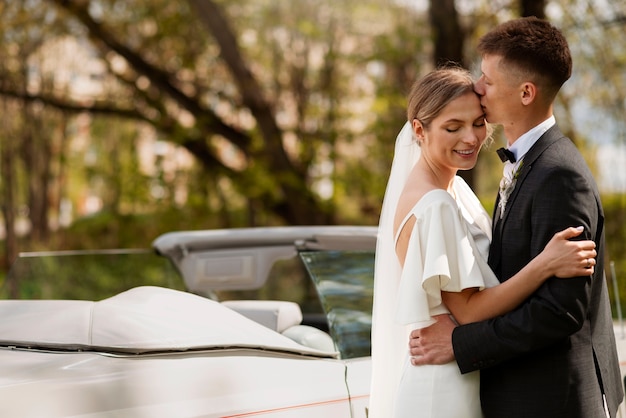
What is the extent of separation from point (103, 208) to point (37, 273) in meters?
10.3

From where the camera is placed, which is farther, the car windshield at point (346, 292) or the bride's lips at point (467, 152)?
the car windshield at point (346, 292)

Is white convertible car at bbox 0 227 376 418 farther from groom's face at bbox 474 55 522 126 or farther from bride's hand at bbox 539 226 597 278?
groom's face at bbox 474 55 522 126

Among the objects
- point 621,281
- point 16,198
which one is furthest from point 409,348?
point 16,198

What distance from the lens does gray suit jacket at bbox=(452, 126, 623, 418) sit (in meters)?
2.15

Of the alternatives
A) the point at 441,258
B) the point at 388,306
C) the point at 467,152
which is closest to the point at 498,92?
the point at 467,152

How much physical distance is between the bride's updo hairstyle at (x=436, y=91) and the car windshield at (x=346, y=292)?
1.15 m

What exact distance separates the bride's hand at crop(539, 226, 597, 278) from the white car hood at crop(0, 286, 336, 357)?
3.35 feet

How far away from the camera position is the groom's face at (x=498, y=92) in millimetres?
2314

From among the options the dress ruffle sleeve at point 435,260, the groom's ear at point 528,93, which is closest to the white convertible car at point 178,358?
the dress ruffle sleeve at point 435,260

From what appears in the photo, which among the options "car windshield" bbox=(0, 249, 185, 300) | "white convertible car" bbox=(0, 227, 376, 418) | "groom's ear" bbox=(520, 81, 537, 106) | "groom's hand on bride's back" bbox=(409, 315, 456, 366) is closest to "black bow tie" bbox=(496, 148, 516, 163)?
"groom's ear" bbox=(520, 81, 537, 106)

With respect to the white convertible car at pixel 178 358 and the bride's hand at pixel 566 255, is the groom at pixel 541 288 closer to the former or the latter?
the bride's hand at pixel 566 255

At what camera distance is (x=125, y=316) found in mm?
2625

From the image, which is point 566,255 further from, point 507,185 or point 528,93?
point 528,93

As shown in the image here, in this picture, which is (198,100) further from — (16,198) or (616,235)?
(616,235)
